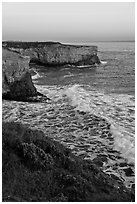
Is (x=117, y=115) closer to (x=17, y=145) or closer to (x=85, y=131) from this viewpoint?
(x=85, y=131)

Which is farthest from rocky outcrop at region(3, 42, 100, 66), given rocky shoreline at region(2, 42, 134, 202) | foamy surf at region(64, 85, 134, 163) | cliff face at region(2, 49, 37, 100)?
rocky shoreline at region(2, 42, 134, 202)

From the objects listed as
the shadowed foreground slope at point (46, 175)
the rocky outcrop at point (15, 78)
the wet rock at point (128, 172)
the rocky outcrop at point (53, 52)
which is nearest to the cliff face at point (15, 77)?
the rocky outcrop at point (15, 78)

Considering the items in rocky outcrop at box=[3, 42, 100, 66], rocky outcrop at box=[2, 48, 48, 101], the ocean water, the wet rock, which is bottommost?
the wet rock

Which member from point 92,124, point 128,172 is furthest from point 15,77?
point 128,172

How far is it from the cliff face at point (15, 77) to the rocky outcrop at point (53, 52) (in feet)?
103

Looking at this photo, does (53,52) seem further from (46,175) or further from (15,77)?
(46,175)

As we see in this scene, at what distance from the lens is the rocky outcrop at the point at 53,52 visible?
185ft

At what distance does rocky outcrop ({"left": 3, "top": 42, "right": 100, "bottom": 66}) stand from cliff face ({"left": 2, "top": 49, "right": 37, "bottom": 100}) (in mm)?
31356

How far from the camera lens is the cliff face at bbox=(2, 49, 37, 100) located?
2339cm

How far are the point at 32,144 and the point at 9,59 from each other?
17582 mm

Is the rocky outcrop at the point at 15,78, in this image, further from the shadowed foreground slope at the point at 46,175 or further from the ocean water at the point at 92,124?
the shadowed foreground slope at the point at 46,175

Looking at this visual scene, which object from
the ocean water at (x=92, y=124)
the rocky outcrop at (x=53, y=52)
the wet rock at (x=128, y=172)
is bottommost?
the wet rock at (x=128, y=172)

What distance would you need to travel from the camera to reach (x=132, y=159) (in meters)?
10.9

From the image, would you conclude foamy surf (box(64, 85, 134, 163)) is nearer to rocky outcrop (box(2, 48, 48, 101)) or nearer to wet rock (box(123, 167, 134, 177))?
wet rock (box(123, 167, 134, 177))
